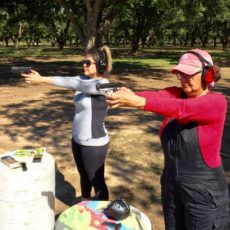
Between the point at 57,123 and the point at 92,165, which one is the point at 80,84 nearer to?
the point at 92,165

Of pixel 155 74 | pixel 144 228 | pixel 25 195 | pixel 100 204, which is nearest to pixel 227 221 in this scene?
pixel 144 228

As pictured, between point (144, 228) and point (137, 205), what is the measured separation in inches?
71.9

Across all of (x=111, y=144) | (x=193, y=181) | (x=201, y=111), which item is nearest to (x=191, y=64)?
(x=201, y=111)

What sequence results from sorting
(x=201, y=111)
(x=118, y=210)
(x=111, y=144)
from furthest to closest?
(x=111, y=144)
(x=118, y=210)
(x=201, y=111)

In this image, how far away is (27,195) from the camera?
328 centimetres

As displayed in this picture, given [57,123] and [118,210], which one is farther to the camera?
[57,123]

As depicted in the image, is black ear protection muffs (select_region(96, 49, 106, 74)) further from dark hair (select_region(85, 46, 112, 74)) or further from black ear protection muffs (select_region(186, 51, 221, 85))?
black ear protection muffs (select_region(186, 51, 221, 85))

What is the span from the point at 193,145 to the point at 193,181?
29cm

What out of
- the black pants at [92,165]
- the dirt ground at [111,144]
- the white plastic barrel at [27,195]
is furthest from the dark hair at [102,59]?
the dirt ground at [111,144]

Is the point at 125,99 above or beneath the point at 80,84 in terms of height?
above

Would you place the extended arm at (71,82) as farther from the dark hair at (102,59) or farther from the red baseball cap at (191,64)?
the red baseball cap at (191,64)

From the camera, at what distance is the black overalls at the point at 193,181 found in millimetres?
2720

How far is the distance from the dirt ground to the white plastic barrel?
1467 millimetres

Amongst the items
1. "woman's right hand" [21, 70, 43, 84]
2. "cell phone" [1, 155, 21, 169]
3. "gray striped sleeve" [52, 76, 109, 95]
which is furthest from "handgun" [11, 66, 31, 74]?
"cell phone" [1, 155, 21, 169]
